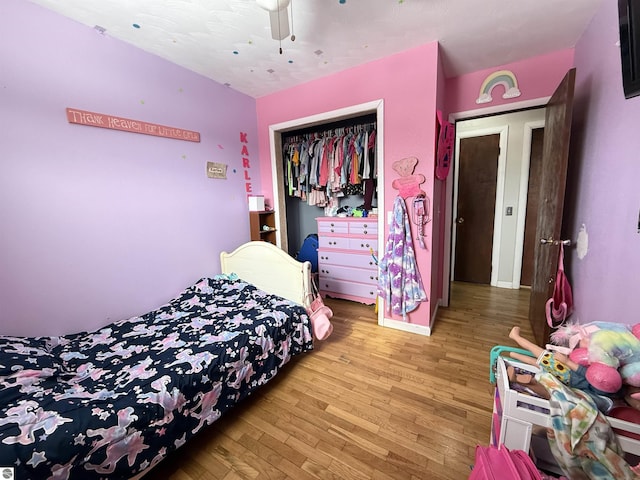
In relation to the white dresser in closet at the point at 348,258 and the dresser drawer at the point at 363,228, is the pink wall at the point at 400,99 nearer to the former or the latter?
the dresser drawer at the point at 363,228

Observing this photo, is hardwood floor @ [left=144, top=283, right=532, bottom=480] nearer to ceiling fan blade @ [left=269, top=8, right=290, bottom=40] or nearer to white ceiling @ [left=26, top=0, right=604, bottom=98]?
ceiling fan blade @ [left=269, top=8, right=290, bottom=40]

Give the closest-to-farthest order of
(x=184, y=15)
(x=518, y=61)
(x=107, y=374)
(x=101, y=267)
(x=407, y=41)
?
(x=107, y=374) < (x=184, y=15) < (x=101, y=267) < (x=407, y=41) < (x=518, y=61)

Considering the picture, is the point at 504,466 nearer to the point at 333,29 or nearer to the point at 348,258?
the point at 348,258

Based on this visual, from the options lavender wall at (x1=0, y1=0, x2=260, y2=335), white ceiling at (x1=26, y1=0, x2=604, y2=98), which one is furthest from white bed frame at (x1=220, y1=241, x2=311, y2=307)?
white ceiling at (x1=26, y1=0, x2=604, y2=98)

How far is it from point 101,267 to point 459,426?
8.19ft

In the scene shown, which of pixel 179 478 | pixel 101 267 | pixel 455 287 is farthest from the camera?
pixel 455 287

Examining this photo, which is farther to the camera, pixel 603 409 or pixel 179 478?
pixel 179 478

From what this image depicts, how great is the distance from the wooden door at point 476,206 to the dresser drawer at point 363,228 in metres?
1.66

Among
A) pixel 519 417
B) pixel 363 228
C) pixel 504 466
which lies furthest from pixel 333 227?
pixel 504 466

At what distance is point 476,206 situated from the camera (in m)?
3.49

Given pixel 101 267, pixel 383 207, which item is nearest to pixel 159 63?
pixel 101 267

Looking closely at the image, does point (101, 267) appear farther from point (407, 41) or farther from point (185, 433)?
point (407, 41)

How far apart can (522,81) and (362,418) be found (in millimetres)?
3001

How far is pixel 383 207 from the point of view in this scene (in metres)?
2.33
